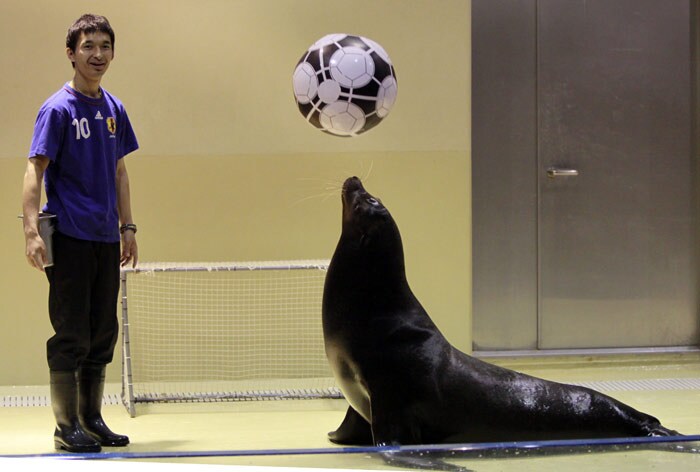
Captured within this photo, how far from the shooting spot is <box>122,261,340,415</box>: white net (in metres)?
5.88

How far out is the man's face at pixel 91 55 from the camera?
12.4ft

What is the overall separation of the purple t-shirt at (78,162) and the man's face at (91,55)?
0.10 metres

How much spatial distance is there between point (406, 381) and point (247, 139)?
2796mm

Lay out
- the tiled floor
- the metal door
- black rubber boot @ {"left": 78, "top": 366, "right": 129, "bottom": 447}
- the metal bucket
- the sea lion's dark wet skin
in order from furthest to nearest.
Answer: the metal door → black rubber boot @ {"left": 78, "top": 366, "right": 129, "bottom": 447} → the metal bucket → the sea lion's dark wet skin → the tiled floor

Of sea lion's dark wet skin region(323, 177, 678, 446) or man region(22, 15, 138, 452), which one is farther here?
man region(22, 15, 138, 452)

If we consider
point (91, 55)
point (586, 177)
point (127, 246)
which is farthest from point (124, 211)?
point (586, 177)

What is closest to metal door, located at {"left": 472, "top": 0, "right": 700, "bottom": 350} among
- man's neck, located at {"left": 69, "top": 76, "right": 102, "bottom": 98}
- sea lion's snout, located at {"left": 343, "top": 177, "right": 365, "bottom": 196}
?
sea lion's snout, located at {"left": 343, "top": 177, "right": 365, "bottom": 196}

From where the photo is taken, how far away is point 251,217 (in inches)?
235

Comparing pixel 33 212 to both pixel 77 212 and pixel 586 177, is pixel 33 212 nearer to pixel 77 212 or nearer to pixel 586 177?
pixel 77 212

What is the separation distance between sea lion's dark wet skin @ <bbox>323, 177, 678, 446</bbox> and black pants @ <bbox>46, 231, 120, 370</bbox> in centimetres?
90

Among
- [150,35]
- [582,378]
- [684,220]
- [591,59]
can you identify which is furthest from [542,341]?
[150,35]

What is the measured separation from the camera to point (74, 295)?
3.76 metres

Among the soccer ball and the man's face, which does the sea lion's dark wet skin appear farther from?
the man's face

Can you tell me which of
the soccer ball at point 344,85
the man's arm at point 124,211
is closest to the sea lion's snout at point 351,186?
the soccer ball at point 344,85
